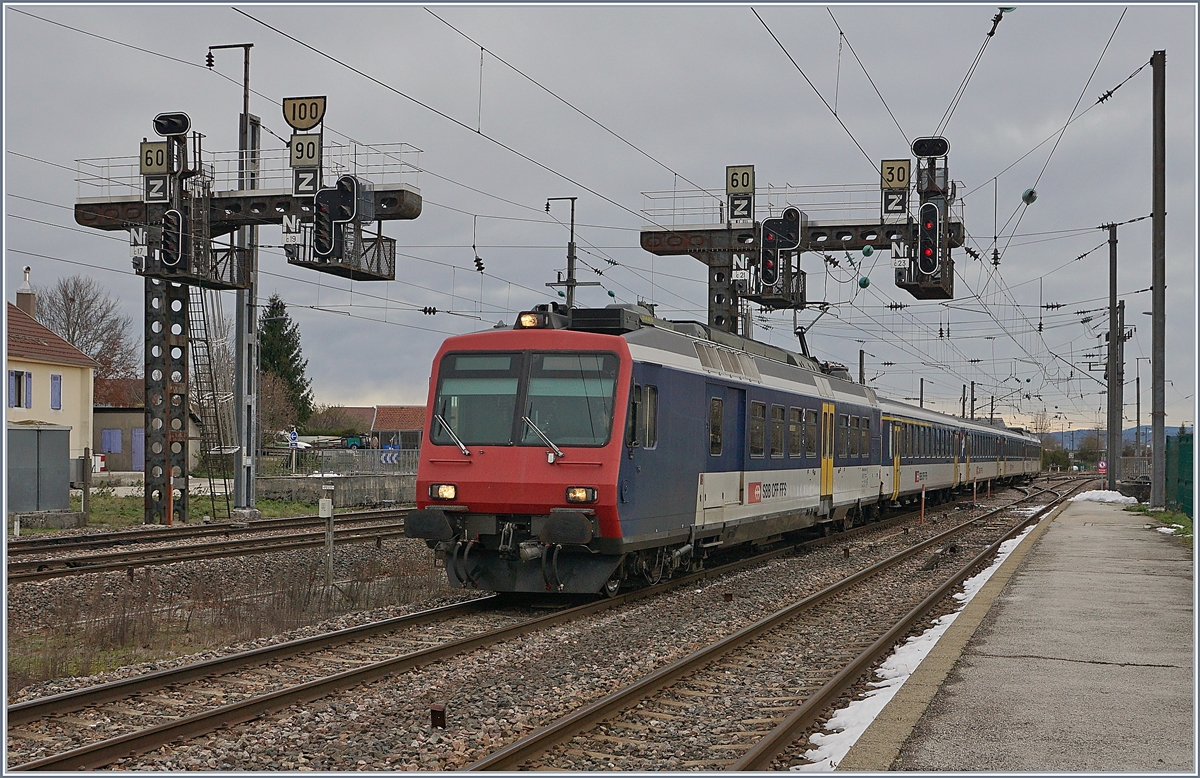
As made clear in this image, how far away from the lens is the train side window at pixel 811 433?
19812 mm

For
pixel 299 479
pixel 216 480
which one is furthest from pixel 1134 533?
pixel 216 480

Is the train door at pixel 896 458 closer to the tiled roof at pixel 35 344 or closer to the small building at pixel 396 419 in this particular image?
the tiled roof at pixel 35 344

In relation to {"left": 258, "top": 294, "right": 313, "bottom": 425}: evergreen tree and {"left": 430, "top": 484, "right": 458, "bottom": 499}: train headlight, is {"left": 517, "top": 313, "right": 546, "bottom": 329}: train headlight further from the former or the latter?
{"left": 258, "top": 294, "right": 313, "bottom": 425}: evergreen tree

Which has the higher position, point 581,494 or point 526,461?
point 526,461

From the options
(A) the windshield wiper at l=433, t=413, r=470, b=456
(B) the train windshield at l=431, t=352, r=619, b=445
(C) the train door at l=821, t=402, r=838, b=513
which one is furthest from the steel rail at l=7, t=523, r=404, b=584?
(C) the train door at l=821, t=402, r=838, b=513

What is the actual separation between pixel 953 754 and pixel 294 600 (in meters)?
8.87

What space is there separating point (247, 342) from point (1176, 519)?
21.2 meters

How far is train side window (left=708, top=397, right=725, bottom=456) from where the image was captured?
15.1 metres

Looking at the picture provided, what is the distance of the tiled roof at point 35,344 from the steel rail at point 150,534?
50.0 ft

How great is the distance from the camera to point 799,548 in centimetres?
2070

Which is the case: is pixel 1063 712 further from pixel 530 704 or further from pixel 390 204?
pixel 390 204

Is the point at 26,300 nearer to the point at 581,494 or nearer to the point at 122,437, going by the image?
the point at 122,437

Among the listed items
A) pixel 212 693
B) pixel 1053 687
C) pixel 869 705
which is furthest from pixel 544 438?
pixel 1053 687

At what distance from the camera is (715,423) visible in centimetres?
1531
